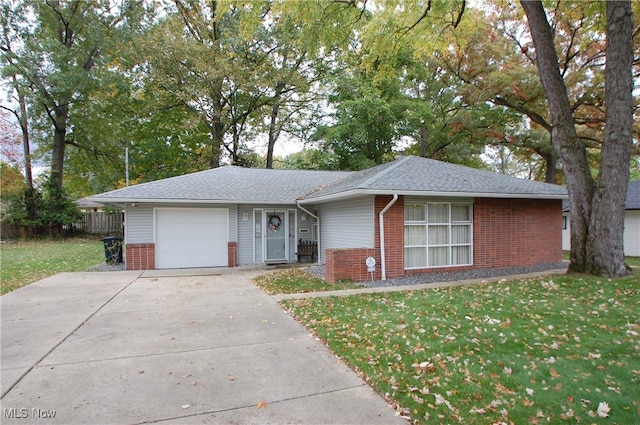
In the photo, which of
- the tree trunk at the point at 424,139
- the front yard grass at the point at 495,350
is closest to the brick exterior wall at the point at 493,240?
the front yard grass at the point at 495,350

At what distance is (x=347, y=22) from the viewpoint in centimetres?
1050

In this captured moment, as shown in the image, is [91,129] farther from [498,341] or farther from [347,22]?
[498,341]

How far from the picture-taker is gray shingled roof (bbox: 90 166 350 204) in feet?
36.8

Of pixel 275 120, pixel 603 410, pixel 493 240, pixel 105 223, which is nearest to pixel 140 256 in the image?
pixel 493 240

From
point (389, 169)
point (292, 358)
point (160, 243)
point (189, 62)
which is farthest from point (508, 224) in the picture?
point (189, 62)

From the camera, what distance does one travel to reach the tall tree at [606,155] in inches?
325

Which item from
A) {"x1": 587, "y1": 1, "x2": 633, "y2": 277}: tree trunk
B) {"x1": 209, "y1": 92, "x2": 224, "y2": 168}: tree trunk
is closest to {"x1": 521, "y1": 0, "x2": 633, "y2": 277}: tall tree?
{"x1": 587, "y1": 1, "x2": 633, "y2": 277}: tree trunk

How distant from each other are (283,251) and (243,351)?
29.3 ft

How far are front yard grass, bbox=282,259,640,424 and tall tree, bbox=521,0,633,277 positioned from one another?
1530mm

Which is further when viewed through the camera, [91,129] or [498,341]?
[91,129]

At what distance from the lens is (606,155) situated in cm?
846

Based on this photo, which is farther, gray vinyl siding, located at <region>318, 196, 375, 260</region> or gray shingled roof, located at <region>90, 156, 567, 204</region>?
gray vinyl siding, located at <region>318, 196, 375, 260</region>
